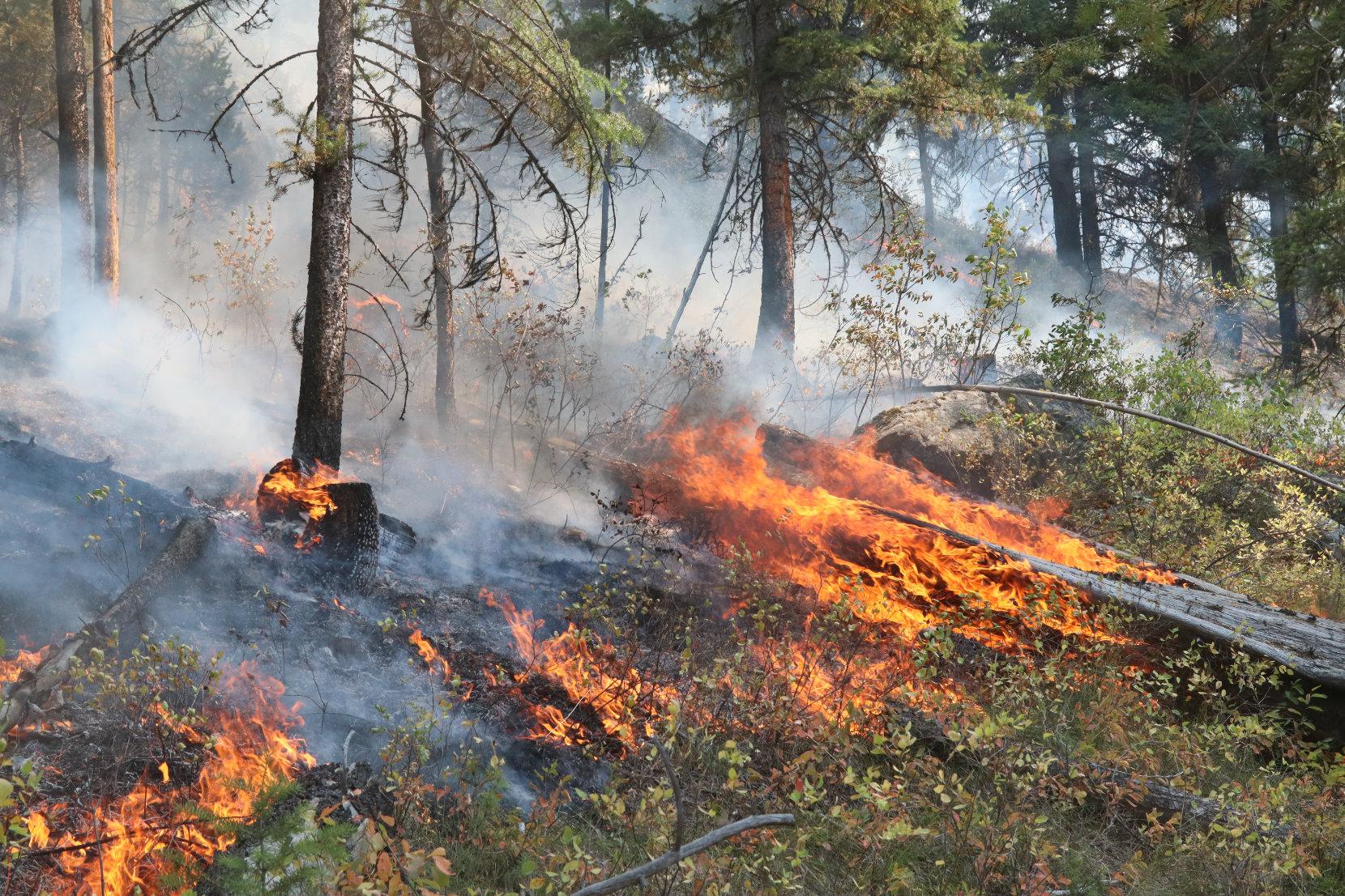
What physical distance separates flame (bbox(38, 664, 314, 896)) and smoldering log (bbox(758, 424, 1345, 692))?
4564 mm

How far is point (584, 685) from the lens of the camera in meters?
5.32

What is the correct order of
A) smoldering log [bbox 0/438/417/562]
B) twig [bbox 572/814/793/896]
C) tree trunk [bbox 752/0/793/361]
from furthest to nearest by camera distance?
tree trunk [bbox 752/0/793/361]
smoldering log [bbox 0/438/417/562]
twig [bbox 572/814/793/896]

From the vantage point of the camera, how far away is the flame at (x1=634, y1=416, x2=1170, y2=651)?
5910 mm

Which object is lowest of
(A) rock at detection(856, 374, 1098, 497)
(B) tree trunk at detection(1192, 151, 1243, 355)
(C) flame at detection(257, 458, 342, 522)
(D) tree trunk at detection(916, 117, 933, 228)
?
(C) flame at detection(257, 458, 342, 522)

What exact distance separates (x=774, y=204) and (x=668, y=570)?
24.4 ft

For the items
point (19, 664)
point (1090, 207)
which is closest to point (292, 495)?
point (19, 664)

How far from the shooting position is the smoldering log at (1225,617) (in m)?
4.96

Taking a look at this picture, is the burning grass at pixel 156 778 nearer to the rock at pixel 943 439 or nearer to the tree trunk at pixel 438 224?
the tree trunk at pixel 438 224

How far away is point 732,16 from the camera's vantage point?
1252 centimetres

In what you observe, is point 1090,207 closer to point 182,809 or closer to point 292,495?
point 292,495

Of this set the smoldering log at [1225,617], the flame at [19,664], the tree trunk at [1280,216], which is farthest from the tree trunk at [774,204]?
the flame at [19,664]

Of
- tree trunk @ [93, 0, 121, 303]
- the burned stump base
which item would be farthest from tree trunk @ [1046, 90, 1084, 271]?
the burned stump base

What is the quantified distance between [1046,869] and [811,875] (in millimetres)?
982

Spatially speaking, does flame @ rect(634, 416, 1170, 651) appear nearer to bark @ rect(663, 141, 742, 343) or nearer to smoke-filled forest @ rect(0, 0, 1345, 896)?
smoke-filled forest @ rect(0, 0, 1345, 896)
